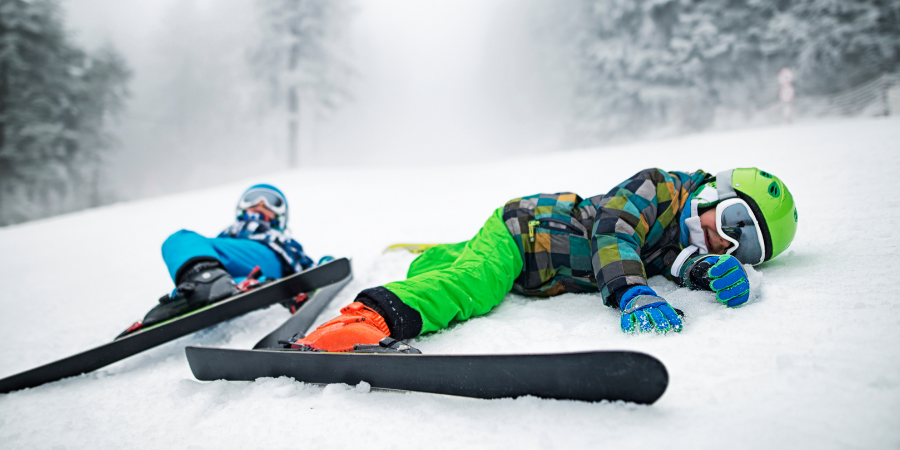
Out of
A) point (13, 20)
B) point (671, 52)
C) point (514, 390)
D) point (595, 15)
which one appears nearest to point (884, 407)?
point (514, 390)

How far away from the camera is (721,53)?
13.5 metres

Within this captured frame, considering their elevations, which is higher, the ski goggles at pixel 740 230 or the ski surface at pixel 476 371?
the ski goggles at pixel 740 230

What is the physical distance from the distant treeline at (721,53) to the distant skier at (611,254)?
1451 cm

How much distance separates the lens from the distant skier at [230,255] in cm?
192

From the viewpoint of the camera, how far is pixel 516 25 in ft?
112

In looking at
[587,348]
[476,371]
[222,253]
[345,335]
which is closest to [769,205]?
[587,348]

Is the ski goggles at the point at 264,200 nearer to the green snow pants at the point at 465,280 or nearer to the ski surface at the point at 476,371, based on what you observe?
the green snow pants at the point at 465,280

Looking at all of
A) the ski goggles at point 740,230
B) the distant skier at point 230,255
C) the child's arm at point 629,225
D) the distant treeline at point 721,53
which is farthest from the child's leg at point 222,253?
the distant treeline at point 721,53

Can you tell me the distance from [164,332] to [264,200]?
3.89 ft

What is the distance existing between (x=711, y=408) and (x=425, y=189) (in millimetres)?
5057

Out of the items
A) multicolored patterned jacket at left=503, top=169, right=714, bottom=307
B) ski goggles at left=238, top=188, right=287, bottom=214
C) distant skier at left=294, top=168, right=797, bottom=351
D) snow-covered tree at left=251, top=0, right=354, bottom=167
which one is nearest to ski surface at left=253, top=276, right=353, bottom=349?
distant skier at left=294, top=168, right=797, bottom=351

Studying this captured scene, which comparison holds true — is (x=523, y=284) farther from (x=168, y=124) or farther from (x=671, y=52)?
(x=168, y=124)

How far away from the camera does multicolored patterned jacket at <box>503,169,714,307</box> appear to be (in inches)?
56.6

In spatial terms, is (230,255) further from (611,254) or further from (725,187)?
(725,187)
